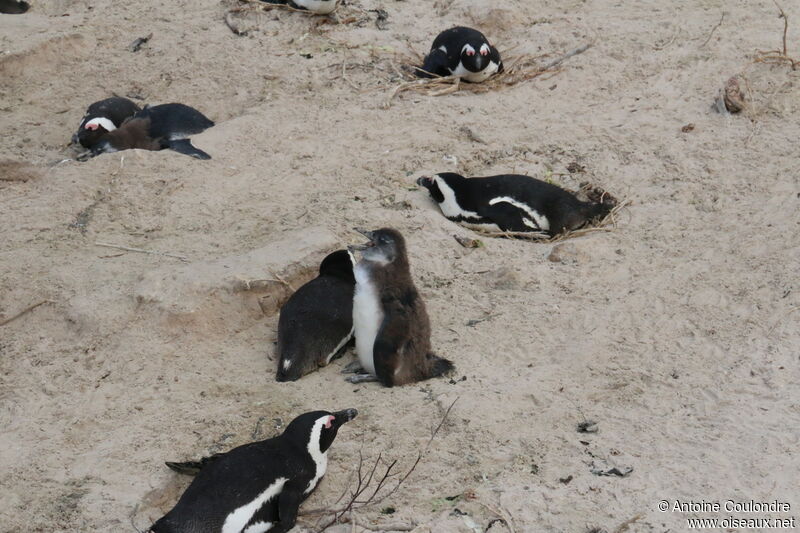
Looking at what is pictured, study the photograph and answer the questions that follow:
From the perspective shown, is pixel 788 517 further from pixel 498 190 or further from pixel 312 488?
pixel 498 190

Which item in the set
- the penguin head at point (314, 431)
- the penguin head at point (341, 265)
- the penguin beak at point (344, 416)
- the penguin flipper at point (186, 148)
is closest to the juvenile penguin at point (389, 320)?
the penguin head at point (341, 265)

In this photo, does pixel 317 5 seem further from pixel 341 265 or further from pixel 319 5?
pixel 341 265

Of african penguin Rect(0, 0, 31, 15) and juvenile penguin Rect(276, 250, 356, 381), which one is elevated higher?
juvenile penguin Rect(276, 250, 356, 381)

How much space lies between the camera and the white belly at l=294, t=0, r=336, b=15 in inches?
367

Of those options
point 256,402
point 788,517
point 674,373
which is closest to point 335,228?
point 256,402

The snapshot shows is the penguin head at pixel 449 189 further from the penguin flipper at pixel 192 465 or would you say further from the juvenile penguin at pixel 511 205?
the penguin flipper at pixel 192 465

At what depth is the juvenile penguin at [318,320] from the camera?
5293 millimetres

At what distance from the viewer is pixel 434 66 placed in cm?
868

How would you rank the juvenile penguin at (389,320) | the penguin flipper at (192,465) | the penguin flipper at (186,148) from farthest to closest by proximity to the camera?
the penguin flipper at (186,148) → the juvenile penguin at (389,320) → the penguin flipper at (192,465)

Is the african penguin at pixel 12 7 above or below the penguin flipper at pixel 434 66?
below

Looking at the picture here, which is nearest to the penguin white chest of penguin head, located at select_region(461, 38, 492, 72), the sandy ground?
the sandy ground

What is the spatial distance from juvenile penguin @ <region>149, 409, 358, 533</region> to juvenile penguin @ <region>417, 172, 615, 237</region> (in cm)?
286

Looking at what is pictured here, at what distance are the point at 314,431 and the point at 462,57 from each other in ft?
16.3

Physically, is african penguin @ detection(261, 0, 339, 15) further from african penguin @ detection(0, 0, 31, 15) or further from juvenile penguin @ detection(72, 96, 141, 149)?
african penguin @ detection(0, 0, 31, 15)
